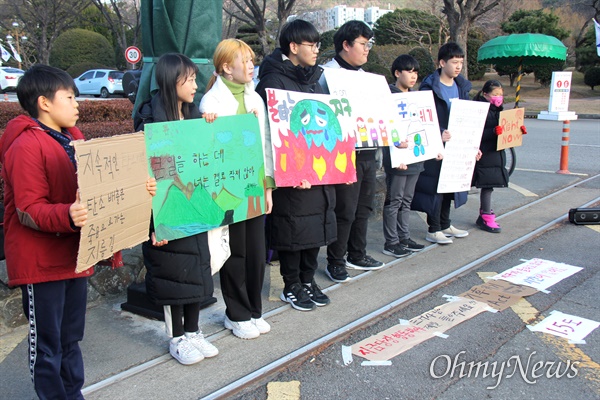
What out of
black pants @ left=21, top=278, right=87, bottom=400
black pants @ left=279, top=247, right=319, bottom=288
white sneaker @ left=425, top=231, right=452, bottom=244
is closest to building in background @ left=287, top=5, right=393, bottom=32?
white sneaker @ left=425, top=231, right=452, bottom=244

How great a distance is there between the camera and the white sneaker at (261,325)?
150 inches

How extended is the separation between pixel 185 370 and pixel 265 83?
1979 mm

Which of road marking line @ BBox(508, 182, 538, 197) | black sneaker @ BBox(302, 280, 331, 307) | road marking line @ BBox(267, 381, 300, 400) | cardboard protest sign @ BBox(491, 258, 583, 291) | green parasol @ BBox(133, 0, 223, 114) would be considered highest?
green parasol @ BBox(133, 0, 223, 114)

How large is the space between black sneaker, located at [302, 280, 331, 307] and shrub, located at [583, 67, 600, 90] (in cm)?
Answer: 2873

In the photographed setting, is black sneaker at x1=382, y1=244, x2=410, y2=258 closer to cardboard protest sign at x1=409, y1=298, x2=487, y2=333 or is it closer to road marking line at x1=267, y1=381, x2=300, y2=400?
cardboard protest sign at x1=409, y1=298, x2=487, y2=333

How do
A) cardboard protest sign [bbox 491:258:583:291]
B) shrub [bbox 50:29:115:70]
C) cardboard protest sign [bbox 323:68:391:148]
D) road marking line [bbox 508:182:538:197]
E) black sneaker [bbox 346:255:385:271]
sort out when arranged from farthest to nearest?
shrub [bbox 50:29:115:70]
road marking line [bbox 508:182:538:197]
black sneaker [bbox 346:255:385:271]
cardboard protest sign [bbox 491:258:583:291]
cardboard protest sign [bbox 323:68:391:148]

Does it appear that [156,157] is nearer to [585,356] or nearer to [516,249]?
[585,356]

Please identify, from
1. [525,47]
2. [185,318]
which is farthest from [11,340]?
[525,47]

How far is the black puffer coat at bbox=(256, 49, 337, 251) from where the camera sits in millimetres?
3936

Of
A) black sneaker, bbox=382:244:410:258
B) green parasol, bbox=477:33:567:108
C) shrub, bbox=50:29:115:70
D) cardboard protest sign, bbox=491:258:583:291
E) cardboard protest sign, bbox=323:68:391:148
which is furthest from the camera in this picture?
shrub, bbox=50:29:115:70

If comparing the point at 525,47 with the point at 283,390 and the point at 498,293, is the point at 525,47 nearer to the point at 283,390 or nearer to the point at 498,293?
the point at 498,293

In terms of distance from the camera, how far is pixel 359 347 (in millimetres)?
3596

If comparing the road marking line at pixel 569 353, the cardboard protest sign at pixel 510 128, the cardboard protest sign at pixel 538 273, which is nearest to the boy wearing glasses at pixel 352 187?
the cardboard protest sign at pixel 538 273

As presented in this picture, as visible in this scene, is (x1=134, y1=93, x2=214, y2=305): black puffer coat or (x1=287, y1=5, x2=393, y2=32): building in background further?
(x1=287, y1=5, x2=393, y2=32): building in background
